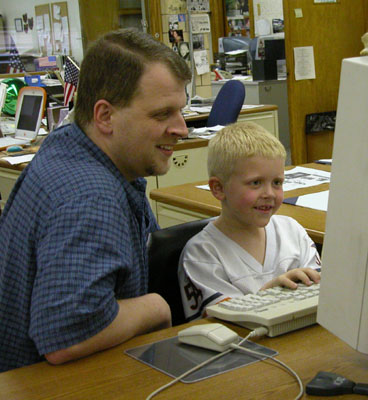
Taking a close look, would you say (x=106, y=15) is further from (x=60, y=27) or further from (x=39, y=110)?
(x=39, y=110)

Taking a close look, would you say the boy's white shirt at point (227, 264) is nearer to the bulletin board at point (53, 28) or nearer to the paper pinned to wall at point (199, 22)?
the paper pinned to wall at point (199, 22)

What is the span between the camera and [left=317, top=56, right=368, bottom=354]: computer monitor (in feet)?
2.54

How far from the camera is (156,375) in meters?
0.97

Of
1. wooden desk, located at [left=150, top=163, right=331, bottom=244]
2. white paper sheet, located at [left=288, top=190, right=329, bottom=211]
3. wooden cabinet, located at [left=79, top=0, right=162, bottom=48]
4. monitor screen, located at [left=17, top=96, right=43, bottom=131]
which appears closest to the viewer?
wooden desk, located at [left=150, top=163, right=331, bottom=244]

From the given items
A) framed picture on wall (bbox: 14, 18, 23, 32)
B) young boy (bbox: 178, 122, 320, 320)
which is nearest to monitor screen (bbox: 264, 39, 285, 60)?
framed picture on wall (bbox: 14, 18, 23, 32)

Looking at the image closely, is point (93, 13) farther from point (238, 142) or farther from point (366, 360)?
point (366, 360)

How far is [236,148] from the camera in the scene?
158cm

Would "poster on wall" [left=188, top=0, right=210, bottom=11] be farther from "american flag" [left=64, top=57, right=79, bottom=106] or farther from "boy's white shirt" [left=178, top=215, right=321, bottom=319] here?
"boy's white shirt" [left=178, top=215, right=321, bottom=319]

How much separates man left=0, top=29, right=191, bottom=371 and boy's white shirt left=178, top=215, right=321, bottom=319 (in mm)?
181

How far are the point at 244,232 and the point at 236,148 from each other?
204mm

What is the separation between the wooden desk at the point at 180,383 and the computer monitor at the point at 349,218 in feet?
0.39

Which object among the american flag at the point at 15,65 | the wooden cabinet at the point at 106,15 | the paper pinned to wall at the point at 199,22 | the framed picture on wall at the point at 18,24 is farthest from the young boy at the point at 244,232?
the framed picture on wall at the point at 18,24

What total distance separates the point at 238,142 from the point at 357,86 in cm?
82

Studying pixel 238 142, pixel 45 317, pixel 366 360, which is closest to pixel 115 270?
pixel 45 317
